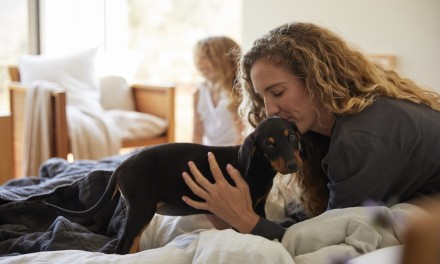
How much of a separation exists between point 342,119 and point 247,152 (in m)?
0.27

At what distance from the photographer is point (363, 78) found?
150 centimetres

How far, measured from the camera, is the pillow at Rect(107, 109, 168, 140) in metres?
3.58

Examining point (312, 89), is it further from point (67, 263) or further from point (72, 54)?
point (72, 54)

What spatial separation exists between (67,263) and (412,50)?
2.71 metres

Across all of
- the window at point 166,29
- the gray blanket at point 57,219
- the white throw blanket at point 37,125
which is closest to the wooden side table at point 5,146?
the white throw blanket at point 37,125

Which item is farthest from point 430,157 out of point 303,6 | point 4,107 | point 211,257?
point 4,107

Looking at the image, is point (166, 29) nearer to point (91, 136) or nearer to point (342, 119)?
point (91, 136)

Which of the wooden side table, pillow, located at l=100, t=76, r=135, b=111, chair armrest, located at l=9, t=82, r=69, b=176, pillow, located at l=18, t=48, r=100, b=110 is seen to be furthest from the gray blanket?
pillow, located at l=100, t=76, r=135, b=111

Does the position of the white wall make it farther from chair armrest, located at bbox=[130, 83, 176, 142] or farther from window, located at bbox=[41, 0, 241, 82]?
window, located at bbox=[41, 0, 241, 82]

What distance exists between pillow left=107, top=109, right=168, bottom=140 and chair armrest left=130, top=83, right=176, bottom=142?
2.2 inches

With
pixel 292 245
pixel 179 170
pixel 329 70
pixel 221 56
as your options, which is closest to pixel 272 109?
pixel 329 70

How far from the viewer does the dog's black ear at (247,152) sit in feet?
4.69

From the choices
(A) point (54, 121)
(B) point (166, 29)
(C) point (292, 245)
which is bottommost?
(A) point (54, 121)

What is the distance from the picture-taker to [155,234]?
1529 mm
